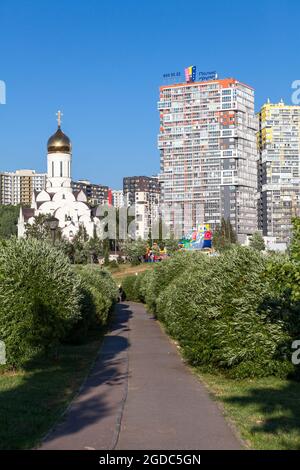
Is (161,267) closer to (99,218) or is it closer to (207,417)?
(207,417)

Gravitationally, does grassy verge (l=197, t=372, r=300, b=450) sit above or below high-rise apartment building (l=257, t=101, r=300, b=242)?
below

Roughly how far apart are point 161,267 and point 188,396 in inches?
972

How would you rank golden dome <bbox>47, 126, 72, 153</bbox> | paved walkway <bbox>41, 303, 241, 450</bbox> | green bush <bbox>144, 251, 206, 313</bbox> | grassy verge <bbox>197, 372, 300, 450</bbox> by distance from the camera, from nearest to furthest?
paved walkway <bbox>41, 303, 241, 450</bbox> < grassy verge <bbox>197, 372, 300, 450</bbox> < green bush <bbox>144, 251, 206, 313</bbox> < golden dome <bbox>47, 126, 72, 153</bbox>

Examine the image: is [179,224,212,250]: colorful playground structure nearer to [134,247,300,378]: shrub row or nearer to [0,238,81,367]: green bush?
[134,247,300,378]: shrub row

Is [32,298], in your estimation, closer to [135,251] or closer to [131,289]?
[131,289]

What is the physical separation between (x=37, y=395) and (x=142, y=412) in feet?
9.95

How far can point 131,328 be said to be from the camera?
3688 centimetres

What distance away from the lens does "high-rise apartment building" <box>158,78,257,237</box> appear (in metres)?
Result: 124

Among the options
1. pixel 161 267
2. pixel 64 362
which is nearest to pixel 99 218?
pixel 161 267

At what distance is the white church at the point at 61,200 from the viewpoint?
98.1 metres

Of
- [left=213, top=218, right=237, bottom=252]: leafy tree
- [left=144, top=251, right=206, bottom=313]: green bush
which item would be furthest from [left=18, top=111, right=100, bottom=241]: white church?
[left=144, top=251, right=206, bottom=313]: green bush

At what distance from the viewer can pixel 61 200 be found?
10369 centimetres

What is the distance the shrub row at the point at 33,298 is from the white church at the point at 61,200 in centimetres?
7798

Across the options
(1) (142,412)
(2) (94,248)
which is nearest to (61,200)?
(2) (94,248)
